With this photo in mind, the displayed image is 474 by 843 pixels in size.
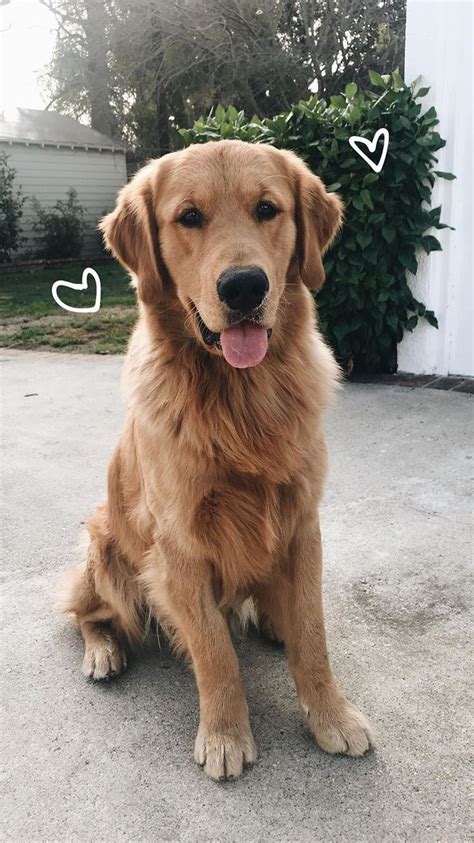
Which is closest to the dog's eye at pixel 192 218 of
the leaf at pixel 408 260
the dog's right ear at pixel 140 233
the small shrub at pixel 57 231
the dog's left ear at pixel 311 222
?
the dog's right ear at pixel 140 233

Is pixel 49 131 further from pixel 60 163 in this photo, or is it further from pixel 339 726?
pixel 339 726

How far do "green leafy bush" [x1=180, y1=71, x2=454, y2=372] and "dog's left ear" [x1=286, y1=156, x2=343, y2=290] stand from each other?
2.74 meters

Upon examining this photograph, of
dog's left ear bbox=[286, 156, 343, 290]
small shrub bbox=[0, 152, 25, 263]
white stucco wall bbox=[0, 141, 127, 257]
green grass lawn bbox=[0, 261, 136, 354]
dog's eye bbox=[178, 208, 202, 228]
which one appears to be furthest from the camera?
white stucco wall bbox=[0, 141, 127, 257]

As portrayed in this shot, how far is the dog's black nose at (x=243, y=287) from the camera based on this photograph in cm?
179

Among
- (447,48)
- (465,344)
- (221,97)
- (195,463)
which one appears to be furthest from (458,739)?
(221,97)

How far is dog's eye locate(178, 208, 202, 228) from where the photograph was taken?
200 centimetres

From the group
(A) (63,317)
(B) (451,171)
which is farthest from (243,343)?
(A) (63,317)

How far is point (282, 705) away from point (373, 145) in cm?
403

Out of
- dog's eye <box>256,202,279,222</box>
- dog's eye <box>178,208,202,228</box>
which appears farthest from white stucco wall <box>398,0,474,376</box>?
dog's eye <box>178,208,202,228</box>

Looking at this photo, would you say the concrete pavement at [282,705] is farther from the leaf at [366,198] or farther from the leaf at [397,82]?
the leaf at [397,82]

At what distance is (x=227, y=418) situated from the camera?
197 centimetres

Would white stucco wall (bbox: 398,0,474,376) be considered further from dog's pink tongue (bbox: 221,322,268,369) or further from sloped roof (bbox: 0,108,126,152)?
sloped roof (bbox: 0,108,126,152)

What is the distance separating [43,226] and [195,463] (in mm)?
16089

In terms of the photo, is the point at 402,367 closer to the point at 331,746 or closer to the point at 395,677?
the point at 395,677
